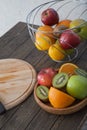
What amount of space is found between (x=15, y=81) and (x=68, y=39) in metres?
0.21

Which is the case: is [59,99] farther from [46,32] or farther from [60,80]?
[46,32]

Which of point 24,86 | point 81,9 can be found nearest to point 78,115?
point 24,86

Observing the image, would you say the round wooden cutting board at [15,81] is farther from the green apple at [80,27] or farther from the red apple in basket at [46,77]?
the green apple at [80,27]

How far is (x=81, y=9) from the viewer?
41.5 inches

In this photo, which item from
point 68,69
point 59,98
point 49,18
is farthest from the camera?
point 49,18

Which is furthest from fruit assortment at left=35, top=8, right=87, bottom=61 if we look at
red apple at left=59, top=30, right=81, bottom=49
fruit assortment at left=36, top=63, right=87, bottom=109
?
fruit assortment at left=36, top=63, right=87, bottom=109

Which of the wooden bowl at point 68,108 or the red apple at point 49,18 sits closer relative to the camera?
the wooden bowl at point 68,108

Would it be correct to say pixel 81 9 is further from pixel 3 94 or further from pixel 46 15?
pixel 3 94

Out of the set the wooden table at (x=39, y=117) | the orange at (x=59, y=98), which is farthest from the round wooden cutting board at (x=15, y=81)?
the orange at (x=59, y=98)

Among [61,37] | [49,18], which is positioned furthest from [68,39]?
[49,18]

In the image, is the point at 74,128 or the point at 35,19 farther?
the point at 35,19

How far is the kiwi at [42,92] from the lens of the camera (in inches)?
25.4

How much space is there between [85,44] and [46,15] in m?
0.19

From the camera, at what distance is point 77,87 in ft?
2.00
